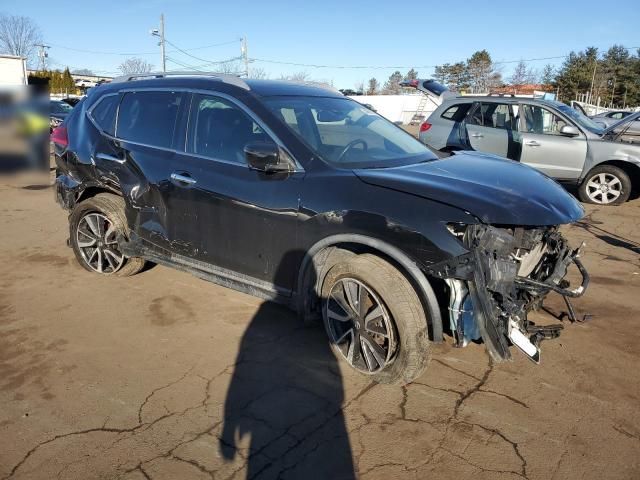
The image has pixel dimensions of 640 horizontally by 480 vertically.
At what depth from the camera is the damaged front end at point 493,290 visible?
2854 millimetres

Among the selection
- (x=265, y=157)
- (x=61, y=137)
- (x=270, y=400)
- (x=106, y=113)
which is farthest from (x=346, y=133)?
(x=61, y=137)

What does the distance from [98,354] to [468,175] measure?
9.63 ft

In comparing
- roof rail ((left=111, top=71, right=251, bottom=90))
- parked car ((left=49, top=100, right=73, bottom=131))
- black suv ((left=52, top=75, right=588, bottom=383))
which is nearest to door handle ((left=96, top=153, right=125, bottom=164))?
black suv ((left=52, top=75, right=588, bottom=383))

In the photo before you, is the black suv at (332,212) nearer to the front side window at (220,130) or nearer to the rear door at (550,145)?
the front side window at (220,130)

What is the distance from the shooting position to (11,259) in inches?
228

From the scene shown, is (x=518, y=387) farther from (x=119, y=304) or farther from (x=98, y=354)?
(x=119, y=304)

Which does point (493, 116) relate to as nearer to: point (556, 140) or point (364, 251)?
point (556, 140)

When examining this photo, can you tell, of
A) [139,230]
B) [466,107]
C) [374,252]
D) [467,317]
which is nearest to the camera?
[467,317]

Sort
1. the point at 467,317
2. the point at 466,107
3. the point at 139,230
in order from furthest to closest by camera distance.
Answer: the point at 466,107 → the point at 139,230 → the point at 467,317

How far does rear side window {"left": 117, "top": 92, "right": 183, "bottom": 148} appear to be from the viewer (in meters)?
4.21

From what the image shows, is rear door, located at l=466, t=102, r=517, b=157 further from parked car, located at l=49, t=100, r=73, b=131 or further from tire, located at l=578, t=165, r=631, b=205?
parked car, located at l=49, t=100, r=73, b=131

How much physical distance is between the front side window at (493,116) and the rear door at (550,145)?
24cm

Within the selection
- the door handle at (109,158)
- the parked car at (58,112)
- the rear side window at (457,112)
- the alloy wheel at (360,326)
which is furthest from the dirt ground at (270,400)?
the parked car at (58,112)

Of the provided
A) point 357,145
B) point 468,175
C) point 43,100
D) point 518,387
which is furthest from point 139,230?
point 43,100
